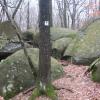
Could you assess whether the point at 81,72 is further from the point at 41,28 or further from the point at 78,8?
the point at 78,8

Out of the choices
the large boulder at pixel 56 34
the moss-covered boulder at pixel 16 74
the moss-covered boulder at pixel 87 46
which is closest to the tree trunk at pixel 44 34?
the moss-covered boulder at pixel 16 74

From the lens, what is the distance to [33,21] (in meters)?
47.0

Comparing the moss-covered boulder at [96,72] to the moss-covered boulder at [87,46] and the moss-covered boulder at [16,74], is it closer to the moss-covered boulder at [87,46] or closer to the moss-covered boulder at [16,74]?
the moss-covered boulder at [16,74]

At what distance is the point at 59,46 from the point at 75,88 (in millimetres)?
5568

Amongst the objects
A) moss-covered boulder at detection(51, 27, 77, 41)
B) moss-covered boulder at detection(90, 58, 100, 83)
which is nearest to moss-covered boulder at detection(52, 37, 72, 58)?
A: moss-covered boulder at detection(51, 27, 77, 41)

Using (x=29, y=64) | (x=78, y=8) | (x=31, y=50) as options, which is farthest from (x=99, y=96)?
(x=78, y=8)

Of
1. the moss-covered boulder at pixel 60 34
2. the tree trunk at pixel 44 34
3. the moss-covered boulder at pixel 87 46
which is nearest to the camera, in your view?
the tree trunk at pixel 44 34

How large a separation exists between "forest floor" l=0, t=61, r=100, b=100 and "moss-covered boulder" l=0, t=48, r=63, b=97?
40cm

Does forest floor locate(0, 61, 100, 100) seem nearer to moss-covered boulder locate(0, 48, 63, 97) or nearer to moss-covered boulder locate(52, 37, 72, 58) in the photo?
moss-covered boulder locate(0, 48, 63, 97)

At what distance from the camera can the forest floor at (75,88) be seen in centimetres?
790

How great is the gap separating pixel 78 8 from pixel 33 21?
543 inches

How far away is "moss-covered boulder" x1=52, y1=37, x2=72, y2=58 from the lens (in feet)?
44.8

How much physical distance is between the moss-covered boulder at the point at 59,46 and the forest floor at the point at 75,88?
11.4 feet

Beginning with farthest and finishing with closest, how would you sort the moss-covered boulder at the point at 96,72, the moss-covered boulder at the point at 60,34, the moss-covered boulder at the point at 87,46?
the moss-covered boulder at the point at 60,34
the moss-covered boulder at the point at 87,46
the moss-covered boulder at the point at 96,72
